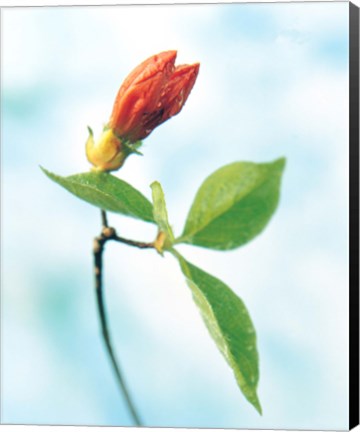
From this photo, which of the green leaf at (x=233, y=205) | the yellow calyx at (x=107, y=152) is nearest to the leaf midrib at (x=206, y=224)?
the green leaf at (x=233, y=205)

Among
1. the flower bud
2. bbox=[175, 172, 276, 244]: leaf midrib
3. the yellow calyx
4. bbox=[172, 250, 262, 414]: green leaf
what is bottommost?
bbox=[172, 250, 262, 414]: green leaf

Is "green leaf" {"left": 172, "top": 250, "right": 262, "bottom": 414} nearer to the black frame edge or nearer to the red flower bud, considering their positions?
the red flower bud

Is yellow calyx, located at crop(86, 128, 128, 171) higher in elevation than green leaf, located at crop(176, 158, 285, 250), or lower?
higher

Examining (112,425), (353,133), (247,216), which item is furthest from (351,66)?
(112,425)

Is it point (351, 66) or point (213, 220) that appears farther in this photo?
point (351, 66)

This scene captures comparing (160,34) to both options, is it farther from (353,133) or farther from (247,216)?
(247,216)

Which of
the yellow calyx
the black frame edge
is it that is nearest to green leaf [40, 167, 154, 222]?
the yellow calyx
